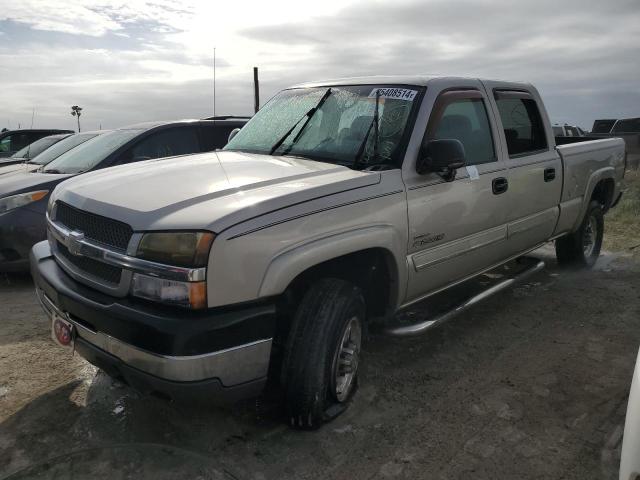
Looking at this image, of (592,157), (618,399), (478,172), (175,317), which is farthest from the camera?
(592,157)

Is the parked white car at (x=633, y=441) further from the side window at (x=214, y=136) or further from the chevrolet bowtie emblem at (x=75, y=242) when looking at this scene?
the side window at (x=214, y=136)

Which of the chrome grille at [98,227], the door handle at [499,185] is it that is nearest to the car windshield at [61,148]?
the chrome grille at [98,227]

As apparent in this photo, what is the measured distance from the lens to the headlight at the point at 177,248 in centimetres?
232

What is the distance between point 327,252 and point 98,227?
1107mm

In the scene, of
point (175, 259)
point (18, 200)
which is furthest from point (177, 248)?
point (18, 200)

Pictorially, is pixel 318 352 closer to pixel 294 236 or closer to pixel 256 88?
pixel 294 236

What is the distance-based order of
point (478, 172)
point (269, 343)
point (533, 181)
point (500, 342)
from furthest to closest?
point (533, 181)
point (500, 342)
point (478, 172)
point (269, 343)

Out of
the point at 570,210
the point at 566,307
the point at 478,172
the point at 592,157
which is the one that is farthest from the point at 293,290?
the point at 592,157

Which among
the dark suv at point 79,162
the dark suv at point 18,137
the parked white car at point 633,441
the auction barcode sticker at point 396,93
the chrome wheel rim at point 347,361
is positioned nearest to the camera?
the parked white car at point 633,441

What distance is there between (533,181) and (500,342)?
128 centimetres

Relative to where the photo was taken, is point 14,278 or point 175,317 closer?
point 175,317

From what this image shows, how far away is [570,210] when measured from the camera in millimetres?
5152

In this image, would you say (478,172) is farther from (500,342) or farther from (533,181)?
(500,342)

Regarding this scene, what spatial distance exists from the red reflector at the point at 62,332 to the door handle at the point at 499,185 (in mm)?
2794
